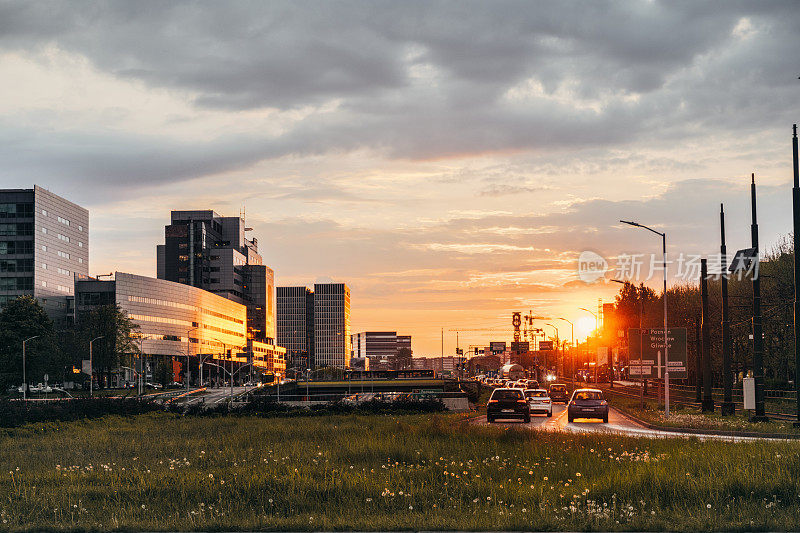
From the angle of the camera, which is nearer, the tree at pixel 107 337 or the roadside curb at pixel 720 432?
the roadside curb at pixel 720 432

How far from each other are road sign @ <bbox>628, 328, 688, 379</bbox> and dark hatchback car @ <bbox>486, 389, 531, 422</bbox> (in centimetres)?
1346

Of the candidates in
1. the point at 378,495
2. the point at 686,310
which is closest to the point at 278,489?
the point at 378,495

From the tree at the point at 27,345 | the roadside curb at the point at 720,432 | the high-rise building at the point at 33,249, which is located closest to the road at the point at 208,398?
the tree at the point at 27,345

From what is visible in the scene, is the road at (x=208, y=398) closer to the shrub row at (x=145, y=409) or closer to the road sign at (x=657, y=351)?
the shrub row at (x=145, y=409)

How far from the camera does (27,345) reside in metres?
108

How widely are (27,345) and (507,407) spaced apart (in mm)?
85539

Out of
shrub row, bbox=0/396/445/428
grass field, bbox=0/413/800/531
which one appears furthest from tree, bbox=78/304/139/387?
grass field, bbox=0/413/800/531

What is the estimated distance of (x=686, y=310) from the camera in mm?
91188

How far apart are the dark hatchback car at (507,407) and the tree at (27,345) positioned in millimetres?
80815

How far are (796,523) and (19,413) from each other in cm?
3283

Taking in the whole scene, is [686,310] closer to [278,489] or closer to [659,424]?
[659,424]

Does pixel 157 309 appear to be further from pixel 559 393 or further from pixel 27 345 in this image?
pixel 559 393

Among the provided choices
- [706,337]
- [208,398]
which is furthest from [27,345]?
[706,337]

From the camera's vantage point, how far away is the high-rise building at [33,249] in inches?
6481
